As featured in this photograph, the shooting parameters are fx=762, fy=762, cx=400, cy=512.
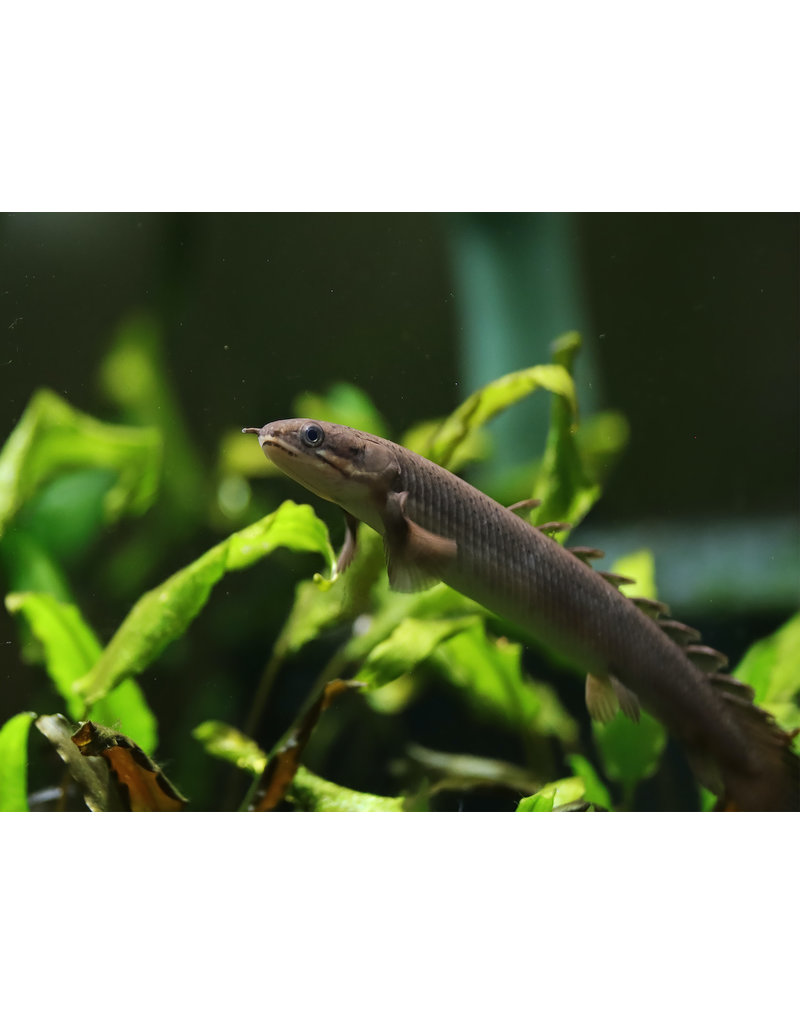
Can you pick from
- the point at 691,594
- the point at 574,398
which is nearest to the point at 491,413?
the point at 574,398

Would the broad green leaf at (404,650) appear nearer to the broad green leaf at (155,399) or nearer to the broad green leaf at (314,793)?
the broad green leaf at (314,793)

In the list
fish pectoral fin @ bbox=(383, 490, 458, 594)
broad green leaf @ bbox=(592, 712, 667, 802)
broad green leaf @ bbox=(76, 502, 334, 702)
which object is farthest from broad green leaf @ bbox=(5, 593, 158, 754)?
broad green leaf @ bbox=(592, 712, 667, 802)

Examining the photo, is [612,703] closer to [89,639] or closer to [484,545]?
[484,545]

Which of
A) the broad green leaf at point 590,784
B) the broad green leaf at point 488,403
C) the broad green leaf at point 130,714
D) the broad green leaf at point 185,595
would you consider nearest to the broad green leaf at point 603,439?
the broad green leaf at point 488,403

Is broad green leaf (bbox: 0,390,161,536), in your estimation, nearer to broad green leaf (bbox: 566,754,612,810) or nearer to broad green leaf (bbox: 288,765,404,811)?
broad green leaf (bbox: 288,765,404,811)

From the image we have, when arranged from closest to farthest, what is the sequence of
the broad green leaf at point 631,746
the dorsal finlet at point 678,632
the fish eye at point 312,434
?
the fish eye at point 312,434
the dorsal finlet at point 678,632
the broad green leaf at point 631,746

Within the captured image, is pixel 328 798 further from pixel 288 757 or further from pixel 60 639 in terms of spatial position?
pixel 60 639
